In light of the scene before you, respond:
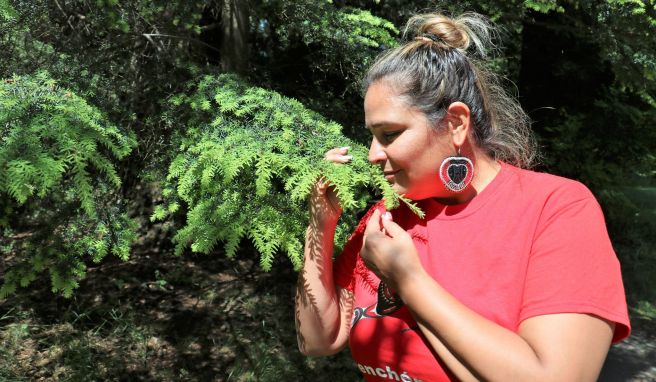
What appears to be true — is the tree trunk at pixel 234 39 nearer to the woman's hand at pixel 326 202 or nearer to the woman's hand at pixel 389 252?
the woman's hand at pixel 326 202

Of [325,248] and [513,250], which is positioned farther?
[325,248]

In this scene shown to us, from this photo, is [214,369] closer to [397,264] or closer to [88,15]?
[88,15]

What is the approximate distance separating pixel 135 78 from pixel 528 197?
258 centimetres

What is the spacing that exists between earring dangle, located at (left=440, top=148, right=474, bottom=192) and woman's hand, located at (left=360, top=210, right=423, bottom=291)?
19cm

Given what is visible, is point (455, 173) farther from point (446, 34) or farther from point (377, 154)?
point (446, 34)

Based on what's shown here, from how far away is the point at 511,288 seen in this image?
4.50 ft

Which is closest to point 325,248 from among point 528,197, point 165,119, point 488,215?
point 488,215

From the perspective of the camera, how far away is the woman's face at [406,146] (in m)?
1.49

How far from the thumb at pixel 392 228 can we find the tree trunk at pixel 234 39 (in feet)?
9.70

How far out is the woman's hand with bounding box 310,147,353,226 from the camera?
1.66 meters

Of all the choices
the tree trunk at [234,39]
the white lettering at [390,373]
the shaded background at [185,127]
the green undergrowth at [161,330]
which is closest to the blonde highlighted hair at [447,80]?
the white lettering at [390,373]

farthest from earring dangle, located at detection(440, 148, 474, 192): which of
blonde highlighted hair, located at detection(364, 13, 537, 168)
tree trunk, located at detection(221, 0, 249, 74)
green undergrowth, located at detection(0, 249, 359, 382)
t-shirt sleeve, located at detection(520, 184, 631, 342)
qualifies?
green undergrowth, located at detection(0, 249, 359, 382)

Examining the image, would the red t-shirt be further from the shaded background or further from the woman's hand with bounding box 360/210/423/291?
the shaded background

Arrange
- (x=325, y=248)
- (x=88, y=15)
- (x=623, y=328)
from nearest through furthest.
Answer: (x=623, y=328) → (x=325, y=248) → (x=88, y=15)
